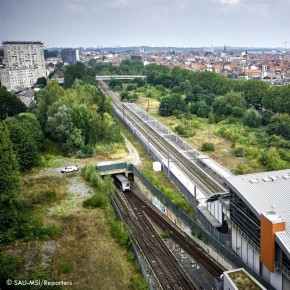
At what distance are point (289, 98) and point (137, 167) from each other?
4189 centimetres

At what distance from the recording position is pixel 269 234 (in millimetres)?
22453

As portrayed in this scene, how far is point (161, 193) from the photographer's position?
3775 cm

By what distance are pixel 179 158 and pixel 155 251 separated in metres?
20.9

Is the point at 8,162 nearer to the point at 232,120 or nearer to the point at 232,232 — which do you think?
the point at 232,232

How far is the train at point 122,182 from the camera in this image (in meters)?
44.5

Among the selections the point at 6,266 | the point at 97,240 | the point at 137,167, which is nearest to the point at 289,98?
the point at 137,167

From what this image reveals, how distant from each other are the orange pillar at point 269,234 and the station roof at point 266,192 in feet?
1.41

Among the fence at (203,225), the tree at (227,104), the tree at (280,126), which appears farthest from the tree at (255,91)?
the fence at (203,225)

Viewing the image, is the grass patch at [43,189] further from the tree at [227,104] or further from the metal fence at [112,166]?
the tree at [227,104]

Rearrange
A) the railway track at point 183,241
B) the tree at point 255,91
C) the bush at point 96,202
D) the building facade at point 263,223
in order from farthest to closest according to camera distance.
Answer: the tree at point 255,91, the bush at point 96,202, the railway track at point 183,241, the building facade at point 263,223

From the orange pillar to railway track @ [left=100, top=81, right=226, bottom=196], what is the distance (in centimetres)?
Result: 1456

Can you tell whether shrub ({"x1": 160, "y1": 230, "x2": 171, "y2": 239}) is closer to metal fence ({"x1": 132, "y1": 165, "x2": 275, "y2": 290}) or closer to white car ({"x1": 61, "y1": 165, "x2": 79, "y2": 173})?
metal fence ({"x1": 132, "y1": 165, "x2": 275, "y2": 290})

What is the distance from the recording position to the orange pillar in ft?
72.5

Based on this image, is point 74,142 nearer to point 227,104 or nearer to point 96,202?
point 96,202
